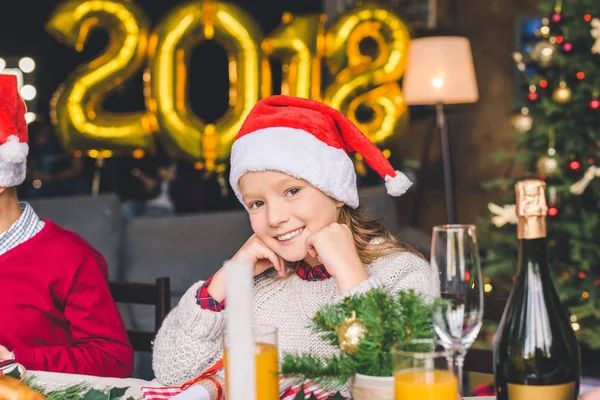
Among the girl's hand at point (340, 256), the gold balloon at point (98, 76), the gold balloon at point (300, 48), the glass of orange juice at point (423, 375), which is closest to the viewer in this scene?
the glass of orange juice at point (423, 375)

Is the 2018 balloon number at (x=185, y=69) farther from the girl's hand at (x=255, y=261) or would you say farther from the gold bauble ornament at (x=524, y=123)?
the girl's hand at (x=255, y=261)

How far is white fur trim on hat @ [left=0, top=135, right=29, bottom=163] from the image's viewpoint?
155cm

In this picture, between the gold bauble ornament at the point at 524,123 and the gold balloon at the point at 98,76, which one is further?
the gold balloon at the point at 98,76

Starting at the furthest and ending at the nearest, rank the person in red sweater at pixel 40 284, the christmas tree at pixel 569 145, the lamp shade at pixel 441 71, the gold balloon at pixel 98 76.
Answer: the gold balloon at pixel 98 76 → the lamp shade at pixel 441 71 → the christmas tree at pixel 569 145 → the person in red sweater at pixel 40 284

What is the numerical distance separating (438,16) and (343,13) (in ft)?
6.43

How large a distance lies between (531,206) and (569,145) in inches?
118

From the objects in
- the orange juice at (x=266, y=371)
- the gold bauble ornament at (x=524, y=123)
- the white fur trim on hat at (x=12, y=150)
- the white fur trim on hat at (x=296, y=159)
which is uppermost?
the gold bauble ornament at (x=524, y=123)

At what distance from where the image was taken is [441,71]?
14.6ft

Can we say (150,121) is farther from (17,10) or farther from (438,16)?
(17,10)

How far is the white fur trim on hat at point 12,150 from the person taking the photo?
155 cm

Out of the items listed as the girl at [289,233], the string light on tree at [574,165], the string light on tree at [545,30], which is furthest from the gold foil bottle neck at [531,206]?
the string light on tree at [545,30]

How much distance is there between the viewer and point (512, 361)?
0.91 m

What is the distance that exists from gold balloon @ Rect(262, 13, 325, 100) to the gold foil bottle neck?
3.98 meters

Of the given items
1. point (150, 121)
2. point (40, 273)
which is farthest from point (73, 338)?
point (150, 121)
